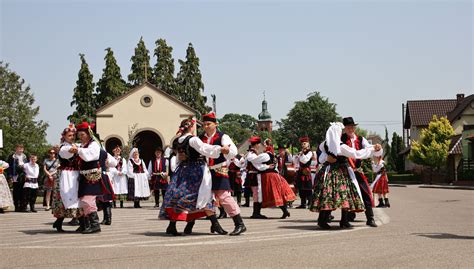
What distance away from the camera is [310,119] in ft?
327

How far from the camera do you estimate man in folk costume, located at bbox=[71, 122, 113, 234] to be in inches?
446

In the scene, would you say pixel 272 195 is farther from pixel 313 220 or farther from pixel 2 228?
pixel 2 228

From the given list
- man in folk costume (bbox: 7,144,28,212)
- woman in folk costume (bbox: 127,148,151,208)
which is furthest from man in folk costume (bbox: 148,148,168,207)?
man in folk costume (bbox: 7,144,28,212)

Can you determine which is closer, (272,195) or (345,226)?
(345,226)

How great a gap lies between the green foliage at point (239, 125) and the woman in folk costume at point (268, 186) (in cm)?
11929

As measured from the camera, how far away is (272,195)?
48.8 ft

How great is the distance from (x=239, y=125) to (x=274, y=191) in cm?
12972

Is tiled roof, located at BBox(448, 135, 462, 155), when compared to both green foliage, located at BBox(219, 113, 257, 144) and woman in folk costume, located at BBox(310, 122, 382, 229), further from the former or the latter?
green foliage, located at BBox(219, 113, 257, 144)

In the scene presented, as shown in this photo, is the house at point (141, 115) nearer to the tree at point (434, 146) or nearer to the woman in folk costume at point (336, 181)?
the tree at point (434, 146)

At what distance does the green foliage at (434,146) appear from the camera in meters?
59.9

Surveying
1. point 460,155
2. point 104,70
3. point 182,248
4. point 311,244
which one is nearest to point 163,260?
point 182,248

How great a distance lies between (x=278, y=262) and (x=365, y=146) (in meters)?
4.71

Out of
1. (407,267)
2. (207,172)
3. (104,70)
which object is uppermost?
(104,70)

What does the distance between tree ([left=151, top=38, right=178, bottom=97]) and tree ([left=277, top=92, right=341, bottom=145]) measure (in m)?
27.5
